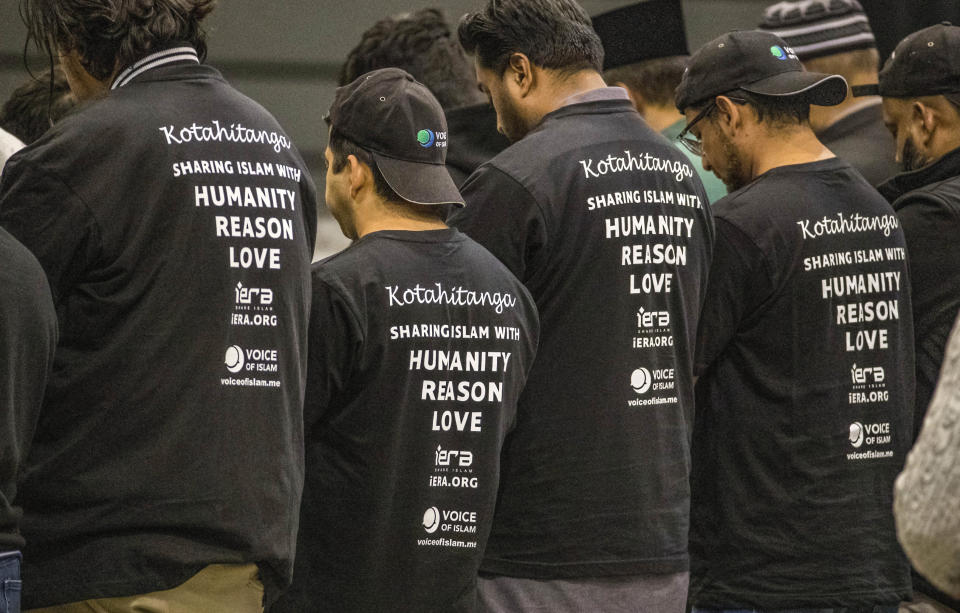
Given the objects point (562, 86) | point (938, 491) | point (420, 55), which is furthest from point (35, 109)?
point (938, 491)

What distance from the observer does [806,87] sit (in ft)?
13.1

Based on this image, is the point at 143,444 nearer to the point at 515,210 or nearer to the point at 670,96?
the point at 515,210

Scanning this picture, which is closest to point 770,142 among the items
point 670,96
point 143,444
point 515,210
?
point 515,210

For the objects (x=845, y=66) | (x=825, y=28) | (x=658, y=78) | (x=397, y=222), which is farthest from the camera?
(x=825, y=28)

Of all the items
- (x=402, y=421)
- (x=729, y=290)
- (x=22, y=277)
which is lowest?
(x=402, y=421)

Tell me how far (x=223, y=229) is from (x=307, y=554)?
82cm

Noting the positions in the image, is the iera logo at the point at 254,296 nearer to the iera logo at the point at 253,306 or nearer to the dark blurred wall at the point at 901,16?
the iera logo at the point at 253,306

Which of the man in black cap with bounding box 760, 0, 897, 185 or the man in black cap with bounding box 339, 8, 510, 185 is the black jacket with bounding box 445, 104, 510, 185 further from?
the man in black cap with bounding box 760, 0, 897, 185

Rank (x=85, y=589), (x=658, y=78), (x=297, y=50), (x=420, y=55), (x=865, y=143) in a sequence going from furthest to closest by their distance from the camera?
(x=297, y=50) → (x=865, y=143) → (x=658, y=78) → (x=420, y=55) → (x=85, y=589)

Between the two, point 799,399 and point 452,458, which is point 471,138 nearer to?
point 799,399

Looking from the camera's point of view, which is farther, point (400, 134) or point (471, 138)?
point (471, 138)

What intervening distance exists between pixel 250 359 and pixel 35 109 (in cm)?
179

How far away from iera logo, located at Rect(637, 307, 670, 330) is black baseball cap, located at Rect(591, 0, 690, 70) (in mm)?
1783

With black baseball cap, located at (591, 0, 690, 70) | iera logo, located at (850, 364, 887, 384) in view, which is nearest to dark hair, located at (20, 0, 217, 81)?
iera logo, located at (850, 364, 887, 384)
